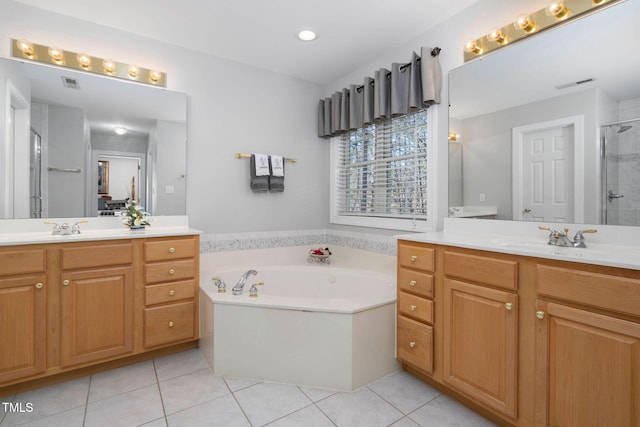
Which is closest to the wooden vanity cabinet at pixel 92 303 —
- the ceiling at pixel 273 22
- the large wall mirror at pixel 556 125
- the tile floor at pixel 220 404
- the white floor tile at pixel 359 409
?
the tile floor at pixel 220 404

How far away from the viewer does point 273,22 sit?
243 centimetres

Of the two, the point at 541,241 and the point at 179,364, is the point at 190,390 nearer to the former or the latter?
the point at 179,364

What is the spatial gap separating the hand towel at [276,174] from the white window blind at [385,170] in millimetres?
650

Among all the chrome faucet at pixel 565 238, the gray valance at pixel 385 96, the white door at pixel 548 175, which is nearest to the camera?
the chrome faucet at pixel 565 238

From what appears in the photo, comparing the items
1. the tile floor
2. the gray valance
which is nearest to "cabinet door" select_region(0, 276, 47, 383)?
the tile floor

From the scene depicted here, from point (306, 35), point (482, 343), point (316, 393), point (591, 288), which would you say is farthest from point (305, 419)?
point (306, 35)

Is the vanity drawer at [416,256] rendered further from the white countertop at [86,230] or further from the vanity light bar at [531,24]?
the white countertop at [86,230]

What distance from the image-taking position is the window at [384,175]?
2662 millimetres

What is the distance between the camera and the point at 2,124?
2141 mm

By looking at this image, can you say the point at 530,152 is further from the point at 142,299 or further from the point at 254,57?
the point at 142,299

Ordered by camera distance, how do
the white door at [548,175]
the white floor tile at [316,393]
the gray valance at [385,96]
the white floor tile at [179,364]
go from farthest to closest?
the gray valance at [385,96]
the white floor tile at [179,364]
the white floor tile at [316,393]
the white door at [548,175]

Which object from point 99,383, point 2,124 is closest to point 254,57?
point 2,124

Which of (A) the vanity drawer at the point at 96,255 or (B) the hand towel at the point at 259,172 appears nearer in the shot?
(A) the vanity drawer at the point at 96,255

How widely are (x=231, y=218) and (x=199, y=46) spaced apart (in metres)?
1.56
